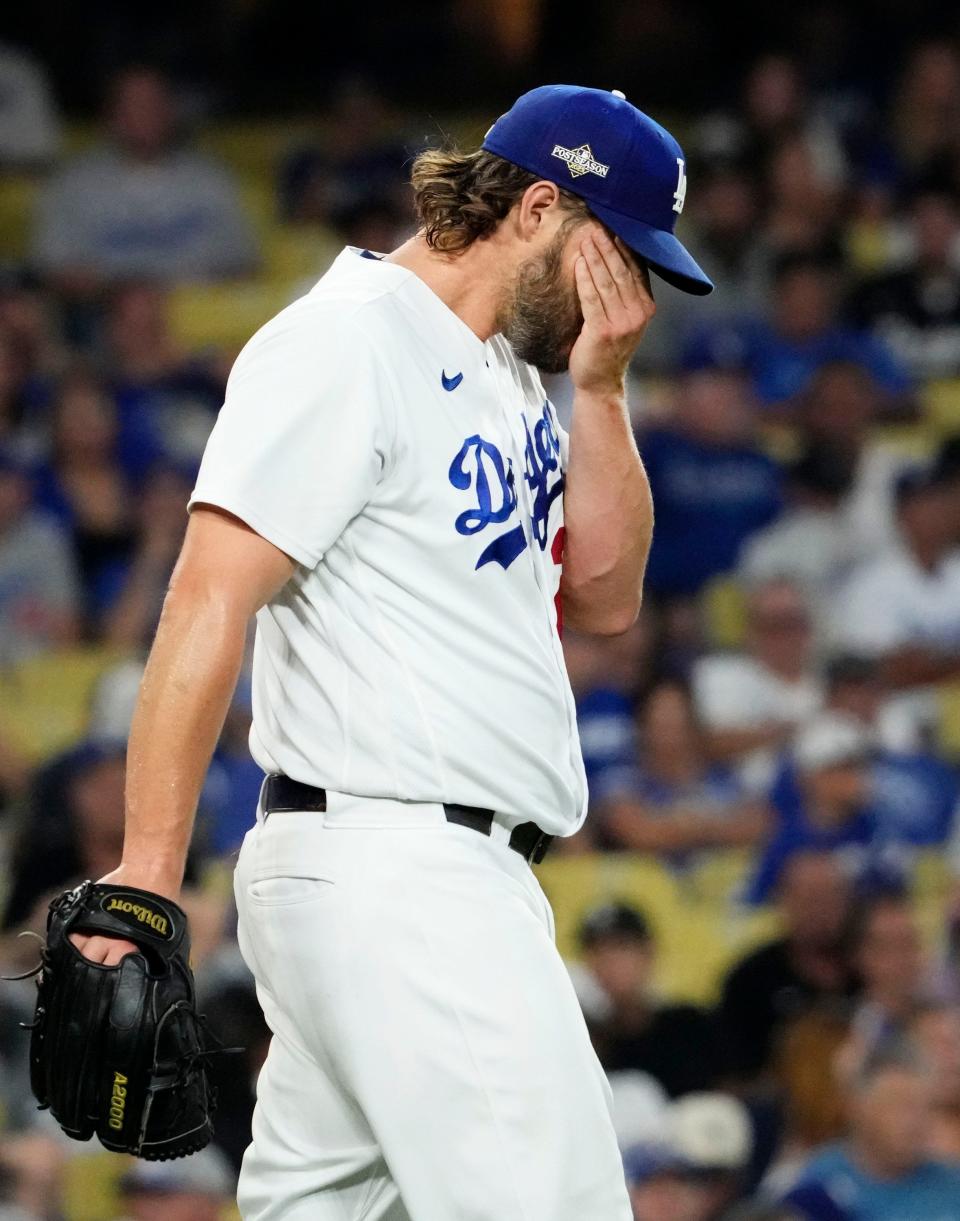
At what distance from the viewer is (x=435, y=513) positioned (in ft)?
8.07

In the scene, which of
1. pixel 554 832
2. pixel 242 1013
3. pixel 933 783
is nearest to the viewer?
pixel 554 832

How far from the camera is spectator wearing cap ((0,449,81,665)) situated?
6.45 meters

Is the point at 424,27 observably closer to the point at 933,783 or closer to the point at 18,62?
the point at 18,62

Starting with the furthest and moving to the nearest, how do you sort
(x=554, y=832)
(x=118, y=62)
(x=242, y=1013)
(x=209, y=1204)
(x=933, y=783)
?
1. (x=118, y=62)
2. (x=933, y=783)
3. (x=242, y=1013)
4. (x=209, y=1204)
5. (x=554, y=832)

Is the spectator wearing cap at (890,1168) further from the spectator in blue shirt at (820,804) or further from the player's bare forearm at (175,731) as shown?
the player's bare forearm at (175,731)

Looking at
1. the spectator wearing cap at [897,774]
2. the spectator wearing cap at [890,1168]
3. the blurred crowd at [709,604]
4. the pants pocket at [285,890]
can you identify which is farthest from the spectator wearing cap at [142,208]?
the pants pocket at [285,890]

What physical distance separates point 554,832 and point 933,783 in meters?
3.90

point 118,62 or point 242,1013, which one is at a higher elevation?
point 118,62

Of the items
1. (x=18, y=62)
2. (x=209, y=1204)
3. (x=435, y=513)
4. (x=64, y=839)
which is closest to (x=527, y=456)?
(x=435, y=513)

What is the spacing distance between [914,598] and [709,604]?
2.36 feet

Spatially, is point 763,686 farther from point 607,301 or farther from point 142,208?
point 607,301

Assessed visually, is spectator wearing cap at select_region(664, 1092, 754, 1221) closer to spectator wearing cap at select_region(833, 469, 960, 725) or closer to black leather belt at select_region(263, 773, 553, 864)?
spectator wearing cap at select_region(833, 469, 960, 725)

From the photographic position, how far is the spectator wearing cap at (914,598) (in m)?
6.82

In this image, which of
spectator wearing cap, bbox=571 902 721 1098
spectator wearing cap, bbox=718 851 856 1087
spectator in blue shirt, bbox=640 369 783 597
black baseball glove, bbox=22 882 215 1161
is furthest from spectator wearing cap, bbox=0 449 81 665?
black baseball glove, bbox=22 882 215 1161
